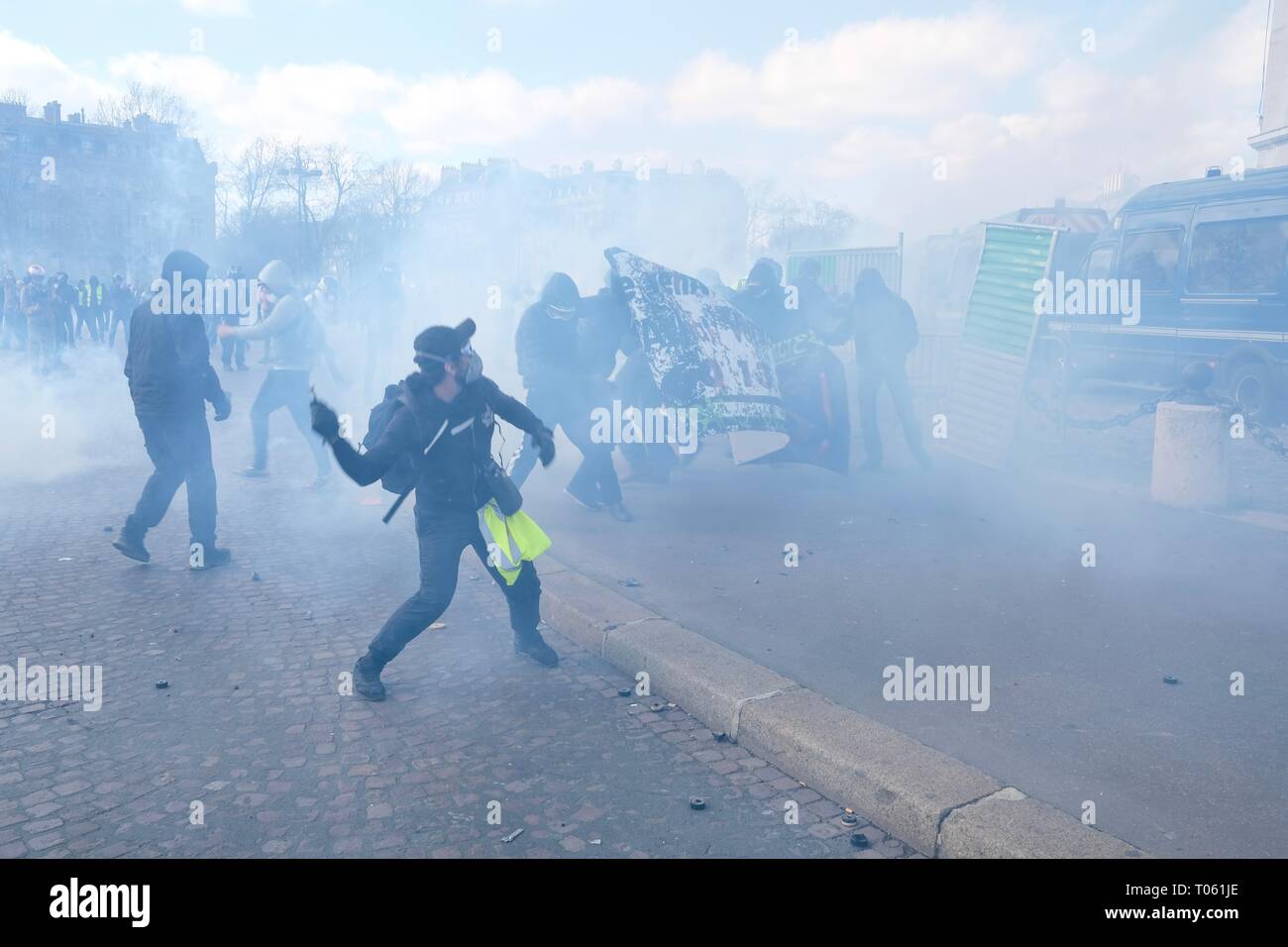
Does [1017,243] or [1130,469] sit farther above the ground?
[1017,243]

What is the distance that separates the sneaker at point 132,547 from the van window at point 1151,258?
39.8 feet

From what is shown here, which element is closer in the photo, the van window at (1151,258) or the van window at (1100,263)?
the van window at (1151,258)

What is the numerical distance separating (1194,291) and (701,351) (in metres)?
8.24

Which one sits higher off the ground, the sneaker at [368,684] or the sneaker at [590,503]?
the sneaker at [590,503]

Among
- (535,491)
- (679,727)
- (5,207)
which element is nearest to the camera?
(679,727)

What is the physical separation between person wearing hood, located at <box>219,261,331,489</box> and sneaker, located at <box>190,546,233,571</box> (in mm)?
2509

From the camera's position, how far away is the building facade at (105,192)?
58062 mm

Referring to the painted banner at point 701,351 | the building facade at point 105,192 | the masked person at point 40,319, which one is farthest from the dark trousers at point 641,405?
the building facade at point 105,192

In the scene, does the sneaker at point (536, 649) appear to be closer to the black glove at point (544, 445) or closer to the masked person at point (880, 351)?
the black glove at point (544, 445)

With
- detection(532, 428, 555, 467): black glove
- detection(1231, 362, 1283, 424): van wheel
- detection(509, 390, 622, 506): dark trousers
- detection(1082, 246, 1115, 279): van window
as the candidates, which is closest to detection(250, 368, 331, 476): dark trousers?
detection(509, 390, 622, 506): dark trousers

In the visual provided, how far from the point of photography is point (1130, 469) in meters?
9.72
